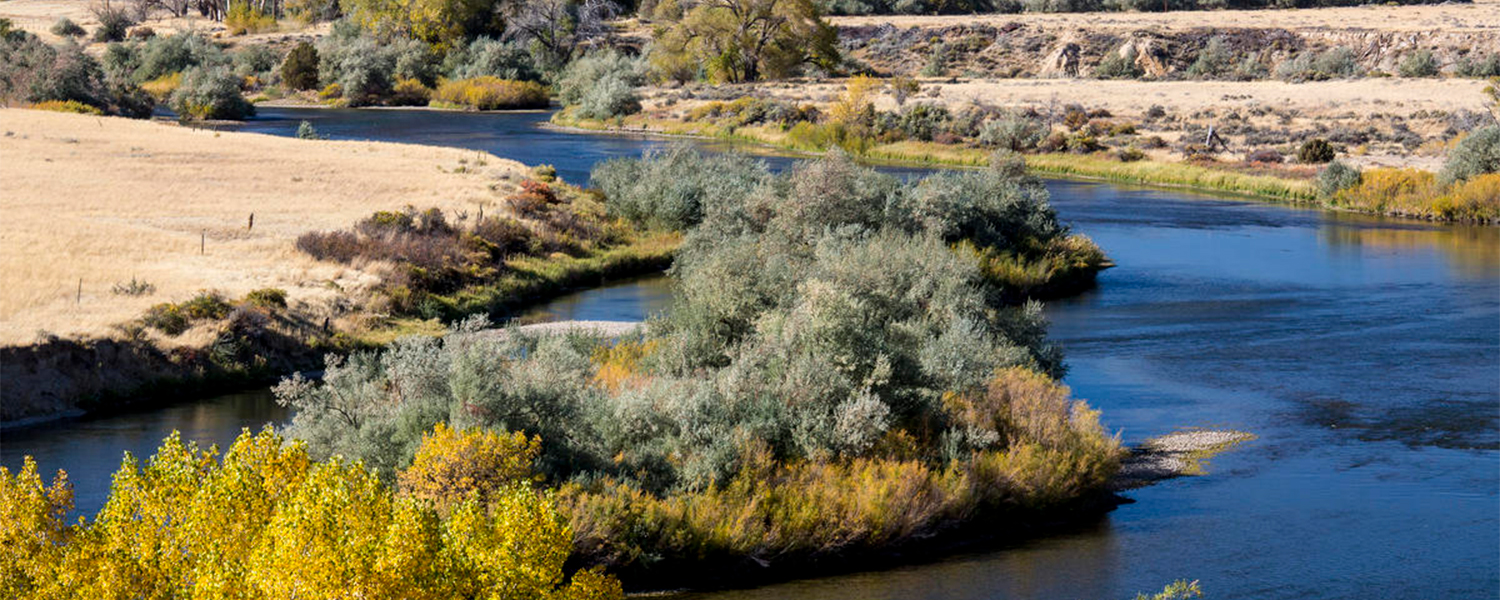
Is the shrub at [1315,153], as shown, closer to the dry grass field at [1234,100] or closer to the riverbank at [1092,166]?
the dry grass field at [1234,100]

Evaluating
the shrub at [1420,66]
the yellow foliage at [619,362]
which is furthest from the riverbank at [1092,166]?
the yellow foliage at [619,362]

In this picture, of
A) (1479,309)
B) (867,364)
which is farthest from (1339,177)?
(867,364)

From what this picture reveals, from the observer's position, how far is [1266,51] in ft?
304

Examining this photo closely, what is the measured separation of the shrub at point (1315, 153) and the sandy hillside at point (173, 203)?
94.8 ft

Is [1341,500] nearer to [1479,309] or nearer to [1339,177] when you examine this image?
[1479,309]

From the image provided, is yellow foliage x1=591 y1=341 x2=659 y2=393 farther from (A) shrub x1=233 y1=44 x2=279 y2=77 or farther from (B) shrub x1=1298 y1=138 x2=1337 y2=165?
(A) shrub x1=233 y1=44 x2=279 y2=77

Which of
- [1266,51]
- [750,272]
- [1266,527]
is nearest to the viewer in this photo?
[1266,527]

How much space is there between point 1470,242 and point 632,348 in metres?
30.1

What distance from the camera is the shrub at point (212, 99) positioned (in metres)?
78.4

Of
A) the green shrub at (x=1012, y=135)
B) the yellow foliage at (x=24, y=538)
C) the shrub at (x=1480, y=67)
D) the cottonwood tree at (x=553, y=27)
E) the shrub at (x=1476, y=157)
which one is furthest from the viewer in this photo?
the cottonwood tree at (x=553, y=27)

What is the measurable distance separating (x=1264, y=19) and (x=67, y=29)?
85.1 metres

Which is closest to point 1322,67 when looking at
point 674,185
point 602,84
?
point 602,84

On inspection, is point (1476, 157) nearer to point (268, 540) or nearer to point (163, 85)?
point (268, 540)

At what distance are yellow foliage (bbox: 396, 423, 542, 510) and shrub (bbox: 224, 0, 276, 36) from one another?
359 ft
